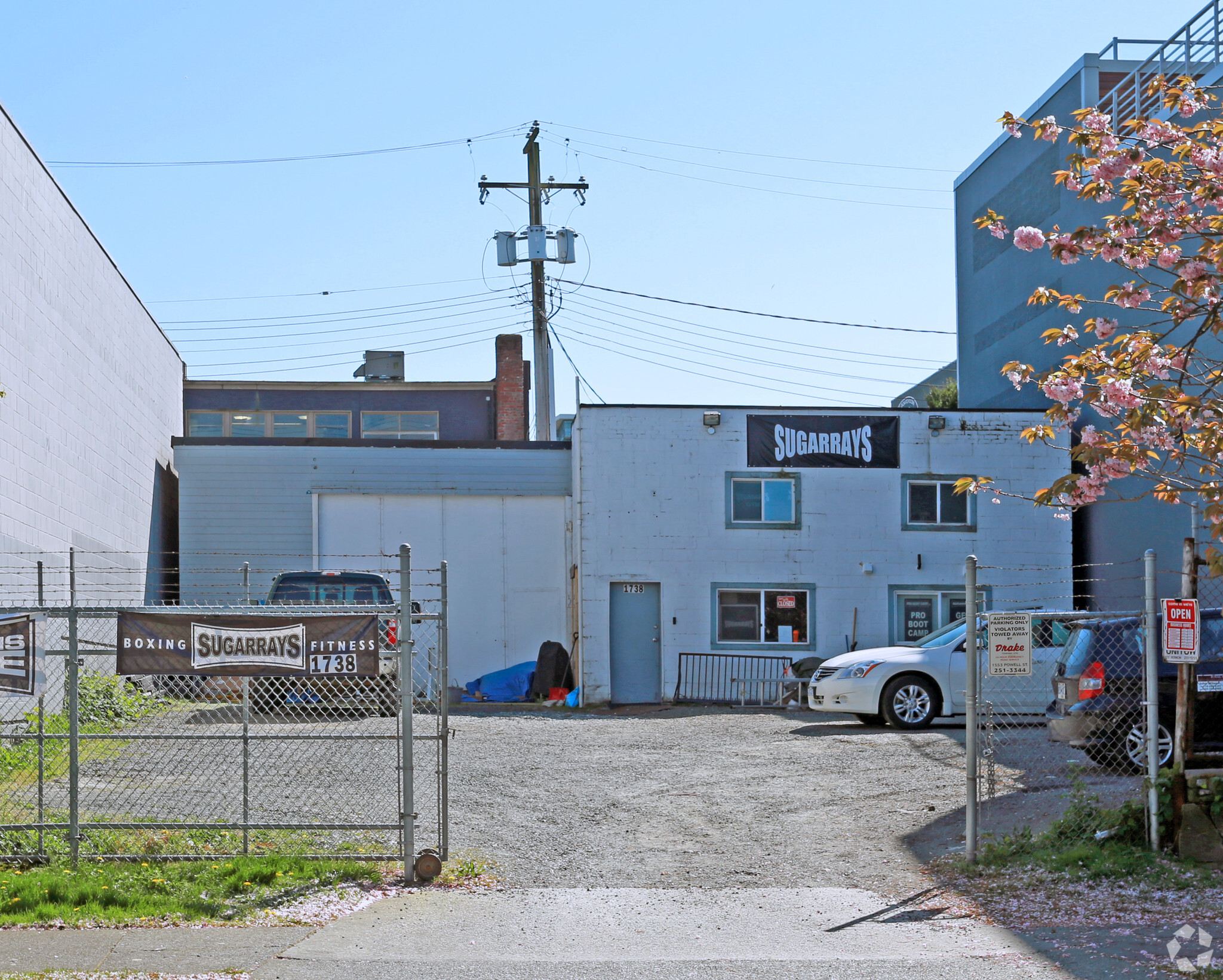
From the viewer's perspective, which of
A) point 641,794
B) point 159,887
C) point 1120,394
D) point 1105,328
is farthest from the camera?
point 641,794

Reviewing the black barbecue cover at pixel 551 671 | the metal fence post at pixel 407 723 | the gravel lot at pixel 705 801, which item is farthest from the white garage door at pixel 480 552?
the metal fence post at pixel 407 723

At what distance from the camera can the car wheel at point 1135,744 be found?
441 inches

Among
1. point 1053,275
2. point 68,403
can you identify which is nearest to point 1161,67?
point 1053,275

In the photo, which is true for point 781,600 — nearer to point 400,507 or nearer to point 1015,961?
point 400,507

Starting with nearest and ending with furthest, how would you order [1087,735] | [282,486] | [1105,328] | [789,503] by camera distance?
[1105,328] < [1087,735] < [789,503] < [282,486]

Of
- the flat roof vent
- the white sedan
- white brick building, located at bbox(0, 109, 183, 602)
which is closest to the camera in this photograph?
white brick building, located at bbox(0, 109, 183, 602)

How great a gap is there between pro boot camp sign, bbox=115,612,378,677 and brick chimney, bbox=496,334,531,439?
27524 millimetres

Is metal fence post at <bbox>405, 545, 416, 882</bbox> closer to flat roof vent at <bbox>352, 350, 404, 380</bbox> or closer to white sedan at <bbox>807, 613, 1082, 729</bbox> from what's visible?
white sedan at <bbox>807, 613, 1082, 729</bbox>

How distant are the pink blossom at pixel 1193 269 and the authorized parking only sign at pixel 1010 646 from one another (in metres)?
2.44

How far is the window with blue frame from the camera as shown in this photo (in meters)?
23.6

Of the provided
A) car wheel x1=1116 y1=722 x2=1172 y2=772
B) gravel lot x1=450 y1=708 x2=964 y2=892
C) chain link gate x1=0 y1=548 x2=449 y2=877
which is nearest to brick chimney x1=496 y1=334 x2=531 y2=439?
gravel lot x1=450 y1=708 x2=964 y2=892

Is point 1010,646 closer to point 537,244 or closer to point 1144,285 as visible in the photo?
point 1144,285

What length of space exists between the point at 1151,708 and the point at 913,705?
8.21 m

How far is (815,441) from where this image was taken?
23812 mm
